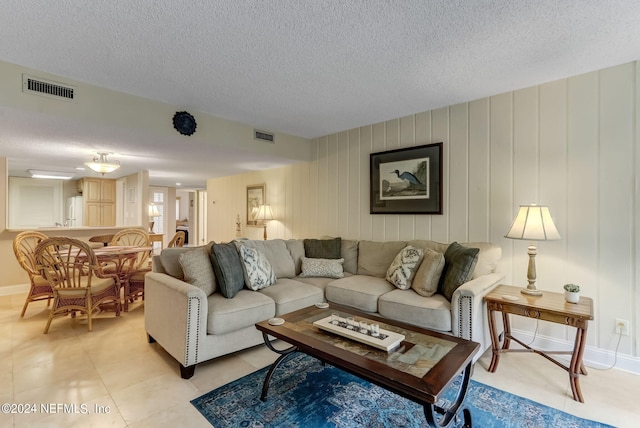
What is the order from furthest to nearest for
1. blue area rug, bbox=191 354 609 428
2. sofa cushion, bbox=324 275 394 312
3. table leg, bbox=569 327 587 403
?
sofa cushion, bbox=324 275 394 312
table leg, bbox=569 327 587 403
blue area rug, bbox=191 354 609 428

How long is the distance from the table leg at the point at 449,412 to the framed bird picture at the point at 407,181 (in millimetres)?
2109

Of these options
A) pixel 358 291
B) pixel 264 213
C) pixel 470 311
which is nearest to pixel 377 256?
pixel 358 291

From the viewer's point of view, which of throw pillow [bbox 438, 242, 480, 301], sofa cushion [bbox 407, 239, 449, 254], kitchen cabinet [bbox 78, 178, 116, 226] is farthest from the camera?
kitchen cabinet [bbox 78, 178, 116, 226]

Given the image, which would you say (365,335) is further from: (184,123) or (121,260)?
(121,260)

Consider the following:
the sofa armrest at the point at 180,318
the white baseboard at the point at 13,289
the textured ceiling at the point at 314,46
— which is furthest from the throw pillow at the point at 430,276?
the white baseboard at the point at 13,289

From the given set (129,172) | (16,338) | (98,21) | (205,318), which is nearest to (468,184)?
(205,318)

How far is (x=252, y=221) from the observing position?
243 inches

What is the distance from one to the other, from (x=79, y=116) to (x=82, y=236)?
363 cm

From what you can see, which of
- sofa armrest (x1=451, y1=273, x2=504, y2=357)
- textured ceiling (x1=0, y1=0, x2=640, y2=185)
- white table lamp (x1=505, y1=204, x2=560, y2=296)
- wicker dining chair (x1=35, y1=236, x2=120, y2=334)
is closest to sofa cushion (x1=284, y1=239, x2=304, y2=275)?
textured ceiling (x1=0, y1=0, x2=640, y2=185)

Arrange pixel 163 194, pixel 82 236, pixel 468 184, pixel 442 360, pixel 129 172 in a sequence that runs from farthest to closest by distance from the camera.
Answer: pixel 163 194, pixel 129 172, pixel 82 236, pixel 468 184, pixel 442 360

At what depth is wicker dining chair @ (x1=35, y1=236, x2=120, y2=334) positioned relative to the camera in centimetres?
305

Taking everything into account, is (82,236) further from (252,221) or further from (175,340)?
(175,340)

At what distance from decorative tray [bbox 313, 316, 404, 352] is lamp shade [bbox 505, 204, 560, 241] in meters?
1.47

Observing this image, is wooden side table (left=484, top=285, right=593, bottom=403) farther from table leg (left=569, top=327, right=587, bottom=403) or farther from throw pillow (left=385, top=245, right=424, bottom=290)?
throw pillow (left=385, top=245, right=424, bottom=290)
